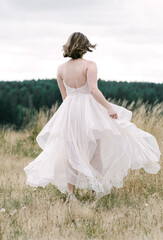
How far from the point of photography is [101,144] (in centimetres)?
496

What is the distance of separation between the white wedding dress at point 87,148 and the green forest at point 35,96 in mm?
6496

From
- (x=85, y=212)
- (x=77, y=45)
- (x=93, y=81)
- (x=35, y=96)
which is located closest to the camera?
(x=85, y=212)

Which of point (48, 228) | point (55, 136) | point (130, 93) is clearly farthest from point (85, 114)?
point (130, 93)

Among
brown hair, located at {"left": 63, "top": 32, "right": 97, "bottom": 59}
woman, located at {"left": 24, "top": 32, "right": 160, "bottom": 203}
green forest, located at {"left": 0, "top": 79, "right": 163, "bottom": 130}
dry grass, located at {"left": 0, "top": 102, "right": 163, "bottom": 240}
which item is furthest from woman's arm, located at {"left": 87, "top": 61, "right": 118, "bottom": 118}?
green forest, located at {"left": 0, "top": 79, "right": 163, "bottom": 130}

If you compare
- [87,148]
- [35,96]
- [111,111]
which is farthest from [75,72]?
[35,96]

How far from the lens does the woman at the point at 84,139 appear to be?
15.4ft

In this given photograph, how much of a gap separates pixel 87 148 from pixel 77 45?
1.13 meters

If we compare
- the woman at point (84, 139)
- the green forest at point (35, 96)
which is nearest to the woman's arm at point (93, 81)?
the woman at point (84, 139)

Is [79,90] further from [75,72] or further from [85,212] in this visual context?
[85,212]

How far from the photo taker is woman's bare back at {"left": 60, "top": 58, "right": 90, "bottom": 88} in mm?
4668

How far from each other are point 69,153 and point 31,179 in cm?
59

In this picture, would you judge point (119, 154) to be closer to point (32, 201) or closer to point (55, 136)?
point (55, 136)

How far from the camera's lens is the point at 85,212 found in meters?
4.39

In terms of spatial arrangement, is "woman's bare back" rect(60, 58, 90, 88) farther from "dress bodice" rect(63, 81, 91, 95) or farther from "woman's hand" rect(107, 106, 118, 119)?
"woman's hand" rect(107, 106, 118, 119)
